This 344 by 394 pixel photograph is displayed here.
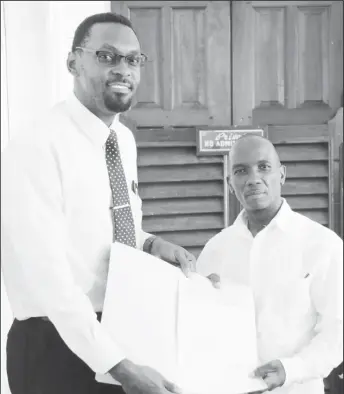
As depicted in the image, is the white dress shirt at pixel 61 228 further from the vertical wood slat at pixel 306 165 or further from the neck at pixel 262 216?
the vertical wood slat at pixel 306 165

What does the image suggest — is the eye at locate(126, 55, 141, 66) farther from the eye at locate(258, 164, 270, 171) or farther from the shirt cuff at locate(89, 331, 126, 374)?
the shirt cuff at locate(89, 331, 126, 374)

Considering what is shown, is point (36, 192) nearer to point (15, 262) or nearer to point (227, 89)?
point (15, 262)

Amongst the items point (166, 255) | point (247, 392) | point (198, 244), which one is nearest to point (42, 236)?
point (166, 255)

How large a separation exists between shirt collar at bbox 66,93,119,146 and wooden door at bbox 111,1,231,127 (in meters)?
0.41

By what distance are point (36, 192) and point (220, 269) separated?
290 mm

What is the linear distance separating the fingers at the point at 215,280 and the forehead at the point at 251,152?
0.15m

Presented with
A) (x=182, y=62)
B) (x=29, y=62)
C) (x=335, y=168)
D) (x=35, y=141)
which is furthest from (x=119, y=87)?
(x=335, y=168)

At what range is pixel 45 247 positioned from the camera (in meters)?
0.53

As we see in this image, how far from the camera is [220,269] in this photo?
2.27ft

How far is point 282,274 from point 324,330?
0.09 metres

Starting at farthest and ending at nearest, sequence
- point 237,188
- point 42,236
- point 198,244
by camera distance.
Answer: point 198,244 < point 237,188 < point 42,236

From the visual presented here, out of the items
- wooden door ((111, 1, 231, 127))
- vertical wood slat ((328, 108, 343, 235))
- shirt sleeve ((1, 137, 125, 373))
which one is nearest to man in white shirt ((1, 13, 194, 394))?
shirt sleeve ((1, 137, 125, 373))

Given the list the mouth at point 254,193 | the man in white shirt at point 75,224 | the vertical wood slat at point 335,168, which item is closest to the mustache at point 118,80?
the man in white shirt at point 75,224

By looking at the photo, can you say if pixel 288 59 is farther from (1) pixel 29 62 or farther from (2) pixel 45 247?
(2) pixel 45 247
